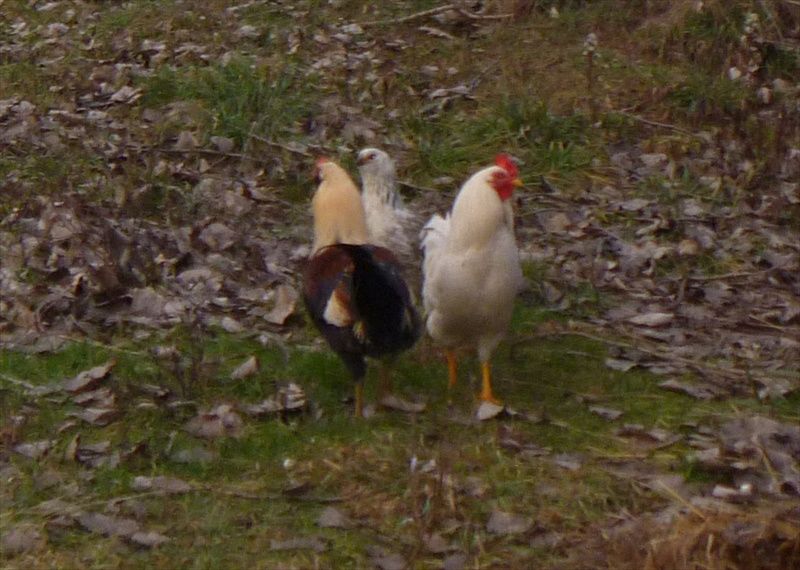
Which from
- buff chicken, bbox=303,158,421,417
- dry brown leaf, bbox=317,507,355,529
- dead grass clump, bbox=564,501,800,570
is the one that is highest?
dead grass clump, bbox=564,501,800,570

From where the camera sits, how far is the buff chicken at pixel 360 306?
17.5 feet

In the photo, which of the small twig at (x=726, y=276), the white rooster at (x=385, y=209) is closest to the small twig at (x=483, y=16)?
the white rooster at (x=385, y=209)

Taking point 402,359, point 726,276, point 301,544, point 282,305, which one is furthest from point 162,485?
point 726,276

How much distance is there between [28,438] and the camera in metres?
5.18

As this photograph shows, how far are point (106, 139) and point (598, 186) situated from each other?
279cm

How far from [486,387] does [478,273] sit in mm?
467

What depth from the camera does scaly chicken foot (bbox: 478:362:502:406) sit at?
18.6 ft

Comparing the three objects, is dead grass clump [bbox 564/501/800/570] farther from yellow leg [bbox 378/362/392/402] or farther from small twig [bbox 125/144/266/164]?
small twig [bbox 125/144/266/164]

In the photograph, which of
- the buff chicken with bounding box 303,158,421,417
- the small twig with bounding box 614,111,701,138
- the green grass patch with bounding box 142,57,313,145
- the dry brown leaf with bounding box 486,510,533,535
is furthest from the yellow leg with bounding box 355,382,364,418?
the small twig with bounding box 614,111,701,138

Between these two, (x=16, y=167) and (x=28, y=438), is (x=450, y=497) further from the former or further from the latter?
(x=16, y=167)

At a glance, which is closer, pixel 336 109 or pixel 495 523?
pixel 495 523

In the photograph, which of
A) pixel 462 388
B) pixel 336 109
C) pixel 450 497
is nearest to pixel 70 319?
pixel 462 388

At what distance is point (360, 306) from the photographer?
5.35m

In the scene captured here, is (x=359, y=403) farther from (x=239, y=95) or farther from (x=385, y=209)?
(x=239, y=95)
